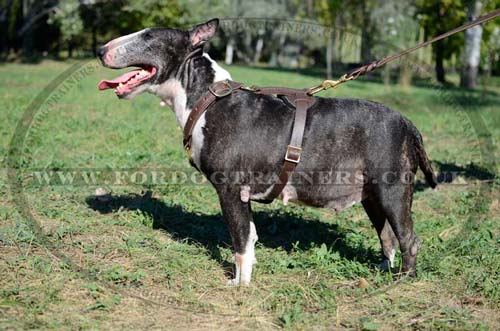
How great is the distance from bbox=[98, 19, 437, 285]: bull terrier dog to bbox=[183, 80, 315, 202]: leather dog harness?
0.14ft

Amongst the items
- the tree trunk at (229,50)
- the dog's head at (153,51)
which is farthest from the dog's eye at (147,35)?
the tree trunk at (229,50)

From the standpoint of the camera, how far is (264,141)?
14.5 ft

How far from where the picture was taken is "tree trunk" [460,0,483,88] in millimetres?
21141

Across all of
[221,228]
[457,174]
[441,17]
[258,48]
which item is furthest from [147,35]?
[258,48]

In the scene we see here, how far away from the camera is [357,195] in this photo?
4.62m

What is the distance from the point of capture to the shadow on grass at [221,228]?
549 cm

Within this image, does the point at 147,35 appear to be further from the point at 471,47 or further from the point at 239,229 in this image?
the point at 471,47

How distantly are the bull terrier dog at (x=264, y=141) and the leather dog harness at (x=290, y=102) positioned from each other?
0.04 meters

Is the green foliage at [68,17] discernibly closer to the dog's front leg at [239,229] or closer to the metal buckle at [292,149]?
the dog's front leg at [239,229]

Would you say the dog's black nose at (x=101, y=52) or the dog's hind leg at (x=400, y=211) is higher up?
the dog's black nose at (x=101, y=52)

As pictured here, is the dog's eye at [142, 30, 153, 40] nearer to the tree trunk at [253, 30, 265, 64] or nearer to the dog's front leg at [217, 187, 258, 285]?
the dog's front leg at [217, 187, 258, 285]

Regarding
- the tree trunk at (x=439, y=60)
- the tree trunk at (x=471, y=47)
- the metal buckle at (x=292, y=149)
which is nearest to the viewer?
the metal buckle at (x=292, y=149)

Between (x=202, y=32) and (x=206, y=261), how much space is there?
2.00 meters

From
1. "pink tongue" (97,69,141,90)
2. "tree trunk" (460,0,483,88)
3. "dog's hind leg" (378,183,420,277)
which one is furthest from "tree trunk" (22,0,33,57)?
"dog's hind leg" (378,183,420,277)
